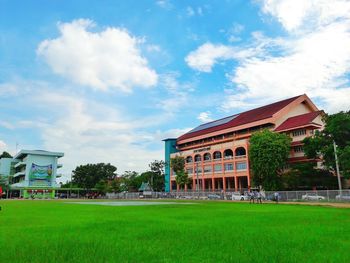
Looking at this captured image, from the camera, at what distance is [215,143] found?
75.5 metres

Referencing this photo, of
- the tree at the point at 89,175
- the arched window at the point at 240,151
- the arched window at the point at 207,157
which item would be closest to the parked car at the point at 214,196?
the arched window at the point at 240,151

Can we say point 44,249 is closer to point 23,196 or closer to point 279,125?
point 279,125

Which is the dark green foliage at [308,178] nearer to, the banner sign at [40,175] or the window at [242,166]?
the window at [242,166]

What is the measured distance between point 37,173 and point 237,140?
5633cm

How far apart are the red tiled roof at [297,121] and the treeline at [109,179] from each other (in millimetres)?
34231

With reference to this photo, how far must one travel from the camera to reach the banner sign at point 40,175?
3553 inches

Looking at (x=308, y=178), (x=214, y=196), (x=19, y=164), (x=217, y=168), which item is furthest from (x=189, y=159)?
(x=19, y=164)

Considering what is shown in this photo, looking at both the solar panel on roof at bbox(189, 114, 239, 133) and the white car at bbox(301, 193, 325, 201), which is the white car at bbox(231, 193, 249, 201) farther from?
the solar panel on roof at bbox(189, 114, 239, 133)

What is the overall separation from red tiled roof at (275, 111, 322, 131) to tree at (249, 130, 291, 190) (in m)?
4.14

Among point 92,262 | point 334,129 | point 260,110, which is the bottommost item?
point 92,262

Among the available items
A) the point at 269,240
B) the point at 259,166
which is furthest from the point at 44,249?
the point at 259,166

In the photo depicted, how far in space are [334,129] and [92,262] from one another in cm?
4248

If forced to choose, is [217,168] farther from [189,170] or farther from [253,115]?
[253,115]

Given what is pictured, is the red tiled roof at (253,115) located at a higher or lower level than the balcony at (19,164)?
higher
